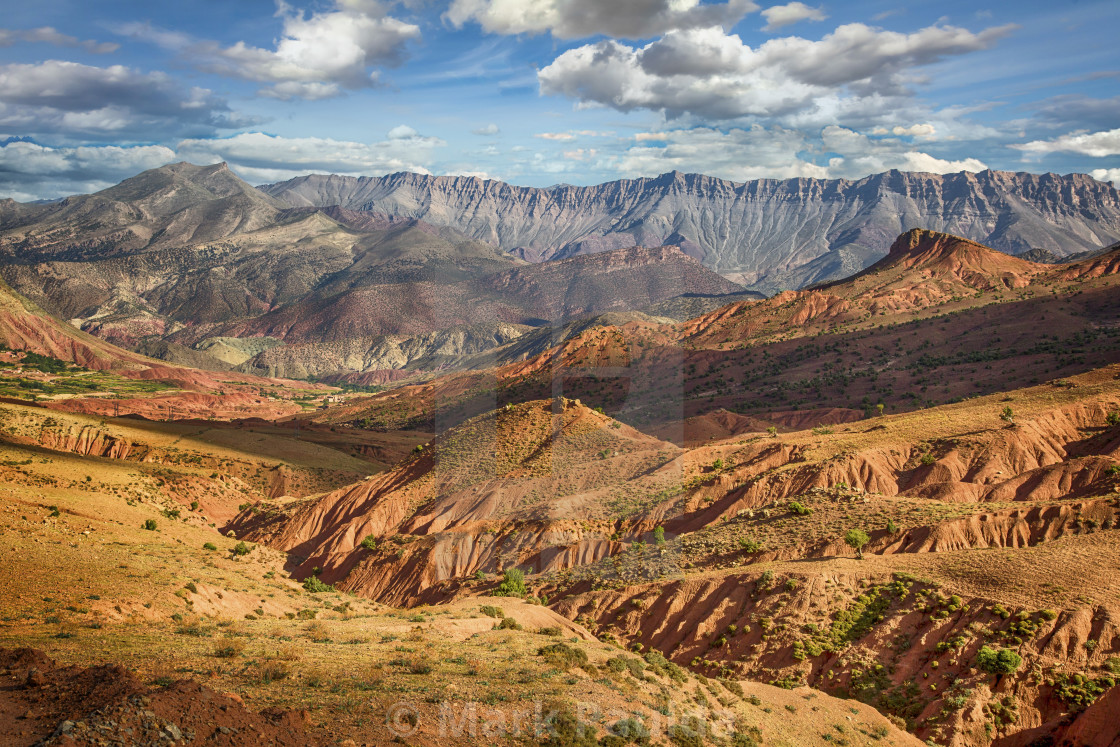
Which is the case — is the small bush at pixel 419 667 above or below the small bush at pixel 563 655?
above

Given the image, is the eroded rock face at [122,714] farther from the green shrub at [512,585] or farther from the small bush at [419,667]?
the green shrub at [512,585]

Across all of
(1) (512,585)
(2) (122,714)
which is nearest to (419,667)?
(2) (122,714)

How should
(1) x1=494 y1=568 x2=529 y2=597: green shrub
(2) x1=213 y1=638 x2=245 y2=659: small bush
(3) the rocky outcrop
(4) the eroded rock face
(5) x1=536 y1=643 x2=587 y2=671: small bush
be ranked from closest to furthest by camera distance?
(4) the eroded rock face → (2) x1=213 y1=638 x2=245 y2=659: small bush → (5) x1=536 y1=643 x2=587 y2=671: small bush → (1) x1=494 y1=568 x2=529 y2=597: green shrub → (3) the rocky outcrop

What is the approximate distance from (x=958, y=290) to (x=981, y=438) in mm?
100801

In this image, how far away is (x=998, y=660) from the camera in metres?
25.7

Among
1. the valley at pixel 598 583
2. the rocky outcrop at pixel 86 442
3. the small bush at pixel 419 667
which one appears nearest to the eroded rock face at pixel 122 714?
the valley at pixel 598 583

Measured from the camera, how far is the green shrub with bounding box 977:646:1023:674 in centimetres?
2548

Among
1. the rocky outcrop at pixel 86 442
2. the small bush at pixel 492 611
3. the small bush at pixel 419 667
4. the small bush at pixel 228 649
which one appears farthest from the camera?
the rocky outcrop at pixel 86 442

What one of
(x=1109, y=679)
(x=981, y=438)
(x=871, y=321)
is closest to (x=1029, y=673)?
(x=1109, y=679)

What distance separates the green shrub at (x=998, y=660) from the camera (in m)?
25.5

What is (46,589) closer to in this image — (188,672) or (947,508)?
(188,672)
